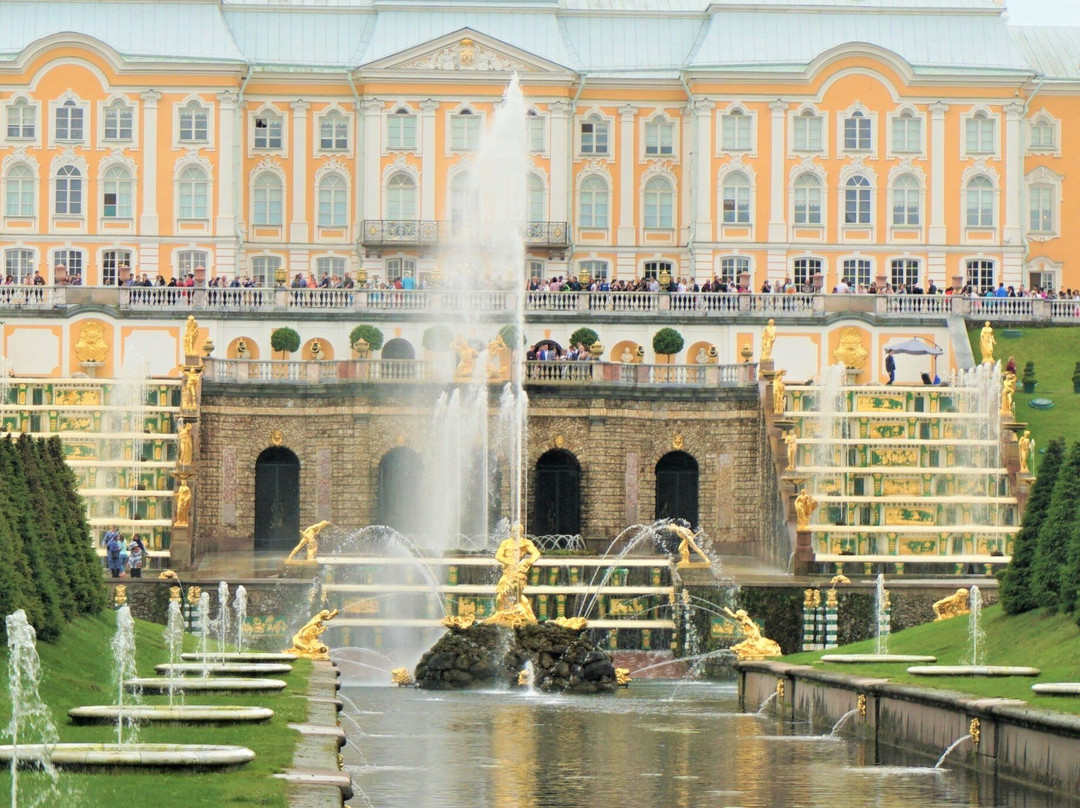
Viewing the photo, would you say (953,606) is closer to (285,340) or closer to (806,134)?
(285,340)

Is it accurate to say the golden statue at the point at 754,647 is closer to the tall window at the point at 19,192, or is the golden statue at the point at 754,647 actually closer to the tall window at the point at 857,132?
the tall window at the point at 857,132

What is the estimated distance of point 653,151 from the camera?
342 feet

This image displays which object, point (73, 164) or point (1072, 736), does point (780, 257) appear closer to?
point (73, 164)

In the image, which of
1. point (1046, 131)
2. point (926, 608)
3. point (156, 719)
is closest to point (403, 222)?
point (1046, 131)

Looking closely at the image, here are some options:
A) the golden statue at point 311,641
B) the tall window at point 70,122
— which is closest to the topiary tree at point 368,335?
the tall window at point 70,122

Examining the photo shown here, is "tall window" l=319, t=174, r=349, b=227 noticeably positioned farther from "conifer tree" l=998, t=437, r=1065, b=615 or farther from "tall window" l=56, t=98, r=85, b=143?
"conifer tree" l=998, t=437, r=1065, b=615

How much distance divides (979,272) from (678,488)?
32242 millimetres

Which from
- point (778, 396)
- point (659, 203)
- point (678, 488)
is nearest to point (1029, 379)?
point (778, 396)

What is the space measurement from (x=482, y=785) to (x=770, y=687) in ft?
40.9

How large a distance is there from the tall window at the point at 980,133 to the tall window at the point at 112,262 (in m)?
34.4

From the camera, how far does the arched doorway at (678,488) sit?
73.8 meters

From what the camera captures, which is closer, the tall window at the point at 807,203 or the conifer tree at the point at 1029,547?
the conifer tree at the point at 1029,547

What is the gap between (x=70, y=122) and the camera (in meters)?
100

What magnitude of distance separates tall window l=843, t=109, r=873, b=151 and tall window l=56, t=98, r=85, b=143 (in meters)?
30.7
